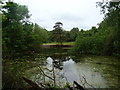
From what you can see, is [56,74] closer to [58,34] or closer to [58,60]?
[58,60]

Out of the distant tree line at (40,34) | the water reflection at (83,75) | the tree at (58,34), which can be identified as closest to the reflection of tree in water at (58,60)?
the water reflection at (83,75)

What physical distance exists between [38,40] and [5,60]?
11816 mm

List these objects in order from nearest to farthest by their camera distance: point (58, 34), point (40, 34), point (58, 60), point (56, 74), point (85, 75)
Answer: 1. point (56, 74)
2. point (85, 75)
3. point (58, 60)
4. point (40, 34)
5. point (58, 34)

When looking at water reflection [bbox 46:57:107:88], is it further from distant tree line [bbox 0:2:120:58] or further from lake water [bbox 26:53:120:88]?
distant tree line [bbox 0:2:120:58]

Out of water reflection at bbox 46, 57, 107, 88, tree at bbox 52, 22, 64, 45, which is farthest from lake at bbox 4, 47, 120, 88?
tree at bbox 52, 22, 64, 45

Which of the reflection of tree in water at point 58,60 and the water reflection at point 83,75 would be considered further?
the reflection of tree in water at point 58,60

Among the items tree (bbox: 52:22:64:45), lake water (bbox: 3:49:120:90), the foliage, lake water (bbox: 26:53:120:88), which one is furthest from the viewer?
tree (bbox: 52:22:64:45)

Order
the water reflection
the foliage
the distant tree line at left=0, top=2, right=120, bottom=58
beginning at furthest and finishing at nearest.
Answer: the foliage
the distant tree line at left=0, top=2, right=120, bottom=58
the water reflection

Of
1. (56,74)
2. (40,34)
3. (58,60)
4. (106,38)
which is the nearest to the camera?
(56,74)

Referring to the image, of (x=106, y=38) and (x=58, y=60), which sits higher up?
(x=106, y=38)

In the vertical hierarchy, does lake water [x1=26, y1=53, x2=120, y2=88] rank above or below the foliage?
below

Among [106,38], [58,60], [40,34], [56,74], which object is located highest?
A: [40,34]

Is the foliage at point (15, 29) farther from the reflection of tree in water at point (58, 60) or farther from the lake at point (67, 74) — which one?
the lake at point (67, 74)

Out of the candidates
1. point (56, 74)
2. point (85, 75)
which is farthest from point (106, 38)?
point (56, 74)
